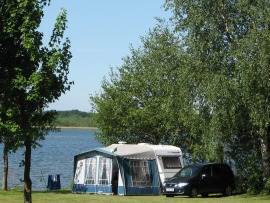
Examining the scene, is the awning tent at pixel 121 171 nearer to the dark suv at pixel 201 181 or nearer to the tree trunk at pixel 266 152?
the dark suv at pixel 201 181

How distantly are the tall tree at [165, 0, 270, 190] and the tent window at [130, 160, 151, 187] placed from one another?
16.3 ft

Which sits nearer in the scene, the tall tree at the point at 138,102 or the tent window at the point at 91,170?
the tent window at the point at 91,170

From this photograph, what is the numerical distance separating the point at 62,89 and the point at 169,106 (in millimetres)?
14788

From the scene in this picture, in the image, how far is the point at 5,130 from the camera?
10914 mm

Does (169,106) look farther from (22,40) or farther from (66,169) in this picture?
(66,169)

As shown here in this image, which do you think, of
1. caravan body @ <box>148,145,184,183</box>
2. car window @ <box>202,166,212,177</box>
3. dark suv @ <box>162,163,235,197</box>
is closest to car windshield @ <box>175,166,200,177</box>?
dark suv @ <box>162,163,235,197</box>

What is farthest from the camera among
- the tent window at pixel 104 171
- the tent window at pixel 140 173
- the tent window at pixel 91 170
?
the tent window at pixel 91 170

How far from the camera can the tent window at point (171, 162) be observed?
2831cm

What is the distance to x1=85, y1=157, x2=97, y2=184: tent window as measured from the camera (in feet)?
92.5

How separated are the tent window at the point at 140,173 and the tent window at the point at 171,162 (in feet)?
3.33

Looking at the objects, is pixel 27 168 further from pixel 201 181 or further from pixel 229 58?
pixel 201 181

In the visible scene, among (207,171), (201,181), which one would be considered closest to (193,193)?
(201,181)

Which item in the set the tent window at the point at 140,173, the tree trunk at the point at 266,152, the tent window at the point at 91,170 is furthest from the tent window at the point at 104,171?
the tree trunk at the point at 266,152

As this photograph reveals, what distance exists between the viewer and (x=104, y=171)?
2775 centimetres
